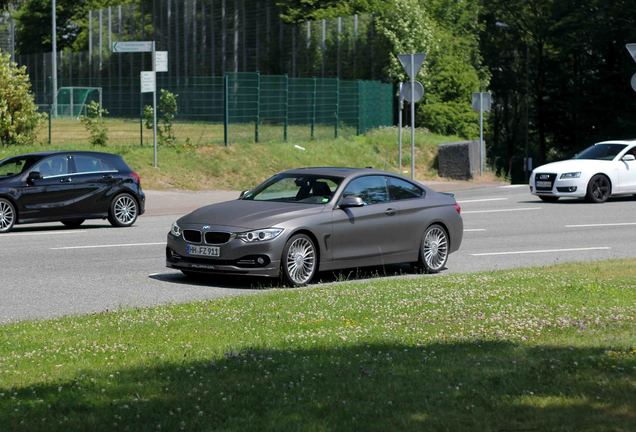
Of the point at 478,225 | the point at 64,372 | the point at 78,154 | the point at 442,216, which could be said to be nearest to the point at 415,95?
the point at 478,225

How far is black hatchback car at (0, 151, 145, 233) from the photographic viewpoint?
22.6 m

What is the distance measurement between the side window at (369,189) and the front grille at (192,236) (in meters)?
2.10

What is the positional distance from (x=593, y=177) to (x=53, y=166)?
1299 centimetres

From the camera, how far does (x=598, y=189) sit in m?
29.5

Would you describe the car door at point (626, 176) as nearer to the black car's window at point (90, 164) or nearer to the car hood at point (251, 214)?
the black car's window at point (90, 164)

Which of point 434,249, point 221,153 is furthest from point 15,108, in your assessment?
point 434,249

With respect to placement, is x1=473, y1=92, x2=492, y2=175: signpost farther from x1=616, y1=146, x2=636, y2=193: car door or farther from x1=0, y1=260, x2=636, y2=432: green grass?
x1=0, y1=260, x2=636, y2=432: green grass

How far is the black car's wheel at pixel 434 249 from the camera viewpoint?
1691 cm

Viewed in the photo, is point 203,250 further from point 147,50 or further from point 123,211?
point 147,50

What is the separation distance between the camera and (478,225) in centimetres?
2414

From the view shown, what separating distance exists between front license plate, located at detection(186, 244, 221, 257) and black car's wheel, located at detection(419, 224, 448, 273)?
3.21 m

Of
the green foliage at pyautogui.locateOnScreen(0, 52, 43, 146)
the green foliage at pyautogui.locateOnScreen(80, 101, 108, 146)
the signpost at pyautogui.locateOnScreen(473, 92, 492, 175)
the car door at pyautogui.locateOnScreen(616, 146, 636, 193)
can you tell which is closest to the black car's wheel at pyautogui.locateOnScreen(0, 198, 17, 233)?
the green foliage at pyautogui.locateOnScreen(0, 52, 43, 146)

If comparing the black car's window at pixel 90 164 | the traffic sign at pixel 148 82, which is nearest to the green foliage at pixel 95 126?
the traffic sign at pixel 148 82

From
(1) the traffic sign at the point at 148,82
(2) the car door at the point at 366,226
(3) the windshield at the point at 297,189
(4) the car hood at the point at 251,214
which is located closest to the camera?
(4) the car hood at the point at 251,214
